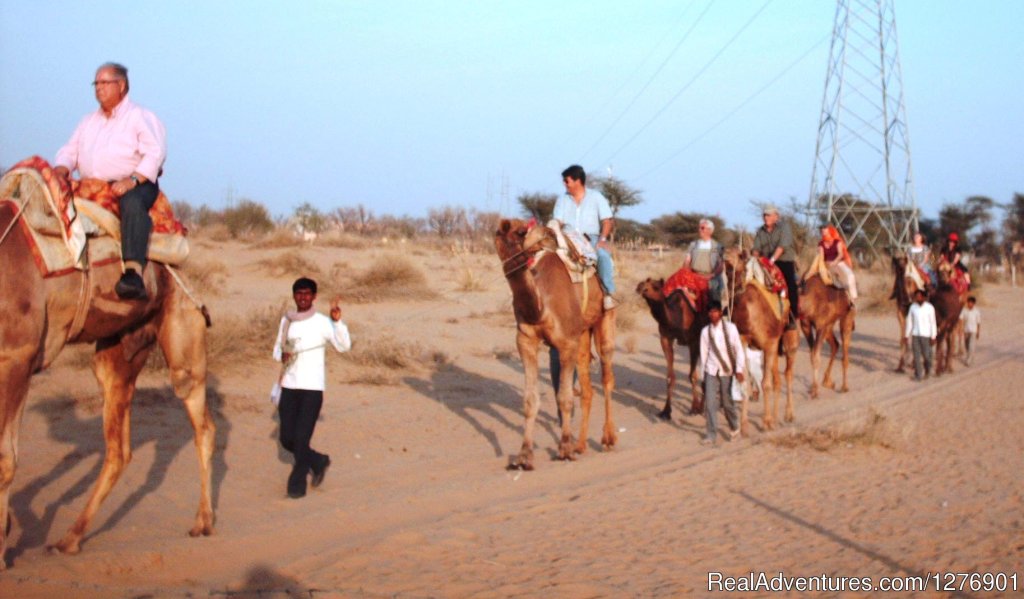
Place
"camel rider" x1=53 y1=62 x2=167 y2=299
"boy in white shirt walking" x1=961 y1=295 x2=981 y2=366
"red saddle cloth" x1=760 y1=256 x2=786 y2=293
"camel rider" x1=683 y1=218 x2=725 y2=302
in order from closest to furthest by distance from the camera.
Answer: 1. "camel rider" x1=53 y1=62 x2=167 y2=299
2. "red saddle cloth" x1=760 y1=256 x2=786 y2=293
3. "camel rider" x1=683 y1=218 x2=725 y2=302
4. "boy in white shirt walking" x1=961 y1=295 x2=981 y2=366

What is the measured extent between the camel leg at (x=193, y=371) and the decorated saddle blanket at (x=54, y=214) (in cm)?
85

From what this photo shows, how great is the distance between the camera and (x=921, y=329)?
1847 cm

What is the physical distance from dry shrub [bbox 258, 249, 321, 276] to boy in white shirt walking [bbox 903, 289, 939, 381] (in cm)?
1379

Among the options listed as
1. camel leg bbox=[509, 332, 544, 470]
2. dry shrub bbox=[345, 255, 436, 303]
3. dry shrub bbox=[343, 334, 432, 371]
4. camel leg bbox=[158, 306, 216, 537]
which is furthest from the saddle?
dry shrub bbox=[345, 255, 436, 303]

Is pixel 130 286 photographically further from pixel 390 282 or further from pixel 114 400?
pixel 390 282

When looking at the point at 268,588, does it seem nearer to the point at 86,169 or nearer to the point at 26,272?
the point at 26,272

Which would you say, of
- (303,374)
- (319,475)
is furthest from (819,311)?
(303,374)

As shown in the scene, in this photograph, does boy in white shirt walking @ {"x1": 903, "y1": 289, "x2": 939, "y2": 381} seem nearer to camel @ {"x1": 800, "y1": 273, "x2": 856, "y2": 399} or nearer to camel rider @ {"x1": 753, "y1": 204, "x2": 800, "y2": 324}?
camel @ {"x1": 800, "y1": 273, "x2": 856, "y2": 399}

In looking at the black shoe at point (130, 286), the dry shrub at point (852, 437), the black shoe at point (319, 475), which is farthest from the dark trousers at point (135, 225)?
the dry shrub at point (852, 437)

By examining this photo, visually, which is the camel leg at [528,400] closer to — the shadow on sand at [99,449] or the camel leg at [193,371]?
the shadow on sand at [99,449]

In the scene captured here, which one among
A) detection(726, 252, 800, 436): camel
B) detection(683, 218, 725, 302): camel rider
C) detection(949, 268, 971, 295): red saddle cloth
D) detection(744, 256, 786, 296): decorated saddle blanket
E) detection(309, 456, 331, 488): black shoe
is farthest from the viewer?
detection(949, 268, 971, 295): red saddle cloth

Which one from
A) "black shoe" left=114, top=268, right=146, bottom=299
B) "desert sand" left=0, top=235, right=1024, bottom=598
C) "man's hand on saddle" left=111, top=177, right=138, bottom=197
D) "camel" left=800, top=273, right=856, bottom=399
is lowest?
"desert sand" left=0, top=235, right=1024, bottom=598

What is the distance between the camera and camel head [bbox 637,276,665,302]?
14.2 m

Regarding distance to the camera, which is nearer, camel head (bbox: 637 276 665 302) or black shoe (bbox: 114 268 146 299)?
black shoe (bbox: 114 268 146 299)
